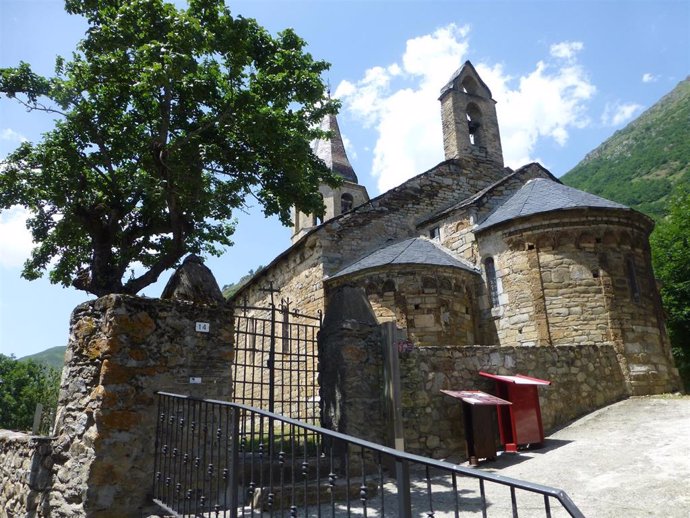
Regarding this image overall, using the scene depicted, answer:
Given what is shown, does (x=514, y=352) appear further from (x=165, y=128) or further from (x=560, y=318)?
(x=165, y=128)

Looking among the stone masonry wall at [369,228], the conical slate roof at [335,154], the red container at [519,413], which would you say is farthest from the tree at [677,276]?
the conical slate roof at [335,154]

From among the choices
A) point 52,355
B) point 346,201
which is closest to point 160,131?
point 346,201

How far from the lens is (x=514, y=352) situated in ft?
33.4

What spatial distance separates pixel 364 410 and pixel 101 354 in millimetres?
4083

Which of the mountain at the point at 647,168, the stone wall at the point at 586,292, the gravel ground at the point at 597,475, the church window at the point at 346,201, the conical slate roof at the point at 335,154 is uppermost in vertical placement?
the mountain at the point at 647,168

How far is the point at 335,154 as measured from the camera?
86.9 ft

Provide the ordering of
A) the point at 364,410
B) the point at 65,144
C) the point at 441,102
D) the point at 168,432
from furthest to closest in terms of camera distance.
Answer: the point at 441,102
the point at 65,144
the point at 364,410
the point at 168,432

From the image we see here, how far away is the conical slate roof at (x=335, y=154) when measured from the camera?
26025mm

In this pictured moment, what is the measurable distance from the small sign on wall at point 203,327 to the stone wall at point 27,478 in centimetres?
187

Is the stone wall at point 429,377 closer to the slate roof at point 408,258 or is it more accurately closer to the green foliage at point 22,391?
the slate roof at point 408,258

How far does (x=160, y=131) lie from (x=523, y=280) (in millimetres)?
9898

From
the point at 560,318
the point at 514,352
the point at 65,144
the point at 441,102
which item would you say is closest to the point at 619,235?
the point at 560,318

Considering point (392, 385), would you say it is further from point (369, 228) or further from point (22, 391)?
point (22, 391)

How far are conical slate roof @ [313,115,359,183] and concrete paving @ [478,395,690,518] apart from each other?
59.6 ft
